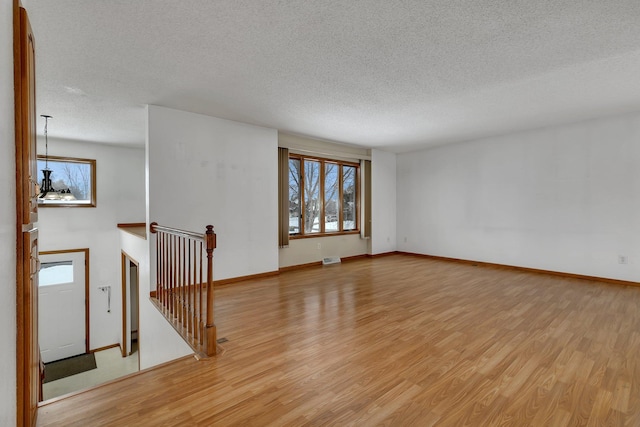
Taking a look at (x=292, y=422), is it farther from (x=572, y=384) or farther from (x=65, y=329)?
(x=65, y=329)

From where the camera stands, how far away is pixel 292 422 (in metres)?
1.76

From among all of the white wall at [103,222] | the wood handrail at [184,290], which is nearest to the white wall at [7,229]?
the wood handrail at [184,290]

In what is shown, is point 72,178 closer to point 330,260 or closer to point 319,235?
point 319,235

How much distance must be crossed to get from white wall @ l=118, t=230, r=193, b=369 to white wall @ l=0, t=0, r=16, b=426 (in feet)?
6.10

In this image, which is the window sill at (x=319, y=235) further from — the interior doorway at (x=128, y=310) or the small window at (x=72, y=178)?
the small window at (x=72, y=178)

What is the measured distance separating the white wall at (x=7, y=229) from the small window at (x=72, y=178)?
5655mm

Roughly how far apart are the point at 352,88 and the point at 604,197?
4.42 m

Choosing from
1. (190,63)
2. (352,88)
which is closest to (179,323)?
(190,63)

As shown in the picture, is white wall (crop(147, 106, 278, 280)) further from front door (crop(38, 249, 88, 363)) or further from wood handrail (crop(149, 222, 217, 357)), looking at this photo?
front door (crop(38, 249, 88, 363))

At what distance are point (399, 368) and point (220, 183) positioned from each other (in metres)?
3.62

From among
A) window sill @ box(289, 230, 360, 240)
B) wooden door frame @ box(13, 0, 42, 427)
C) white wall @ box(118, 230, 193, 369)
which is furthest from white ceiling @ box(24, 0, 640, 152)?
window sill @ box(289, 230, 360, 240)

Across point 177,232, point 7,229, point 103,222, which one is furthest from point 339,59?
point 103,222

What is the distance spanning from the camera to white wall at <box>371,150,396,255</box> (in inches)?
285

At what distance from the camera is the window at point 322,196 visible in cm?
611
